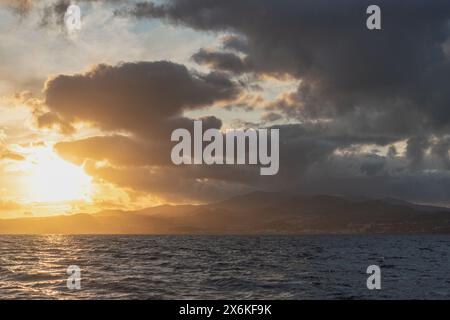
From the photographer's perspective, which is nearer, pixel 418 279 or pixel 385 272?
pixel 418 279

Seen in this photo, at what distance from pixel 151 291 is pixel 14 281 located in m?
15.2

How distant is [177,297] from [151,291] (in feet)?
12.5

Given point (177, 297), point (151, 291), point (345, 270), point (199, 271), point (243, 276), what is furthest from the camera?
point (345, 270)

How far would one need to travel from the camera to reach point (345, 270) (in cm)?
5966

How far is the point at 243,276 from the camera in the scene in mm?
50781
